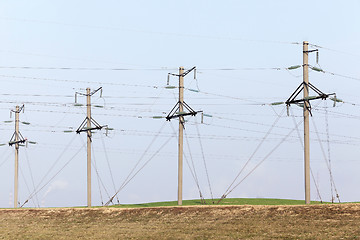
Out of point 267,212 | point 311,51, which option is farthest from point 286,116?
point 267,212

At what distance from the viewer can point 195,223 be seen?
1478 inches

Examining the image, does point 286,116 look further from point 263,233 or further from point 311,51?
point 263,233

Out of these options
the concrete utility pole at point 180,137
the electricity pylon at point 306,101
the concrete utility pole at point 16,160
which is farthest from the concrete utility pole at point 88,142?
the electricity pylon at point 306,101

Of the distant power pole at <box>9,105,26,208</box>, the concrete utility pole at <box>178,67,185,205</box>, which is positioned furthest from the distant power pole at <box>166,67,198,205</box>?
the distant power pole at <box>9,105,26,208</box>

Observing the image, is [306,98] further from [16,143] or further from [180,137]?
[16,143]

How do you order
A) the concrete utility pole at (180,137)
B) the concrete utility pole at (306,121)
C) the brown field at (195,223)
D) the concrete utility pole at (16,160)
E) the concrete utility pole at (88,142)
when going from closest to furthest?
the brown field at (195,223)
the concrete utility pole at (306,121)
the concrete utility pole at (180,137)
the concrete utility pole at (88,142)
the concrete utility pole at (16,160)

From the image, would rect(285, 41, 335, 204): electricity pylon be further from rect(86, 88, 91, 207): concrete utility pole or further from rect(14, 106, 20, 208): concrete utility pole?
rect(14, 106, 20, 208): concrete utility pole

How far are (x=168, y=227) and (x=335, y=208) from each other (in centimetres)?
1099

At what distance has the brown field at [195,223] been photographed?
3166 centimetres

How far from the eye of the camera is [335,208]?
34.9 metres

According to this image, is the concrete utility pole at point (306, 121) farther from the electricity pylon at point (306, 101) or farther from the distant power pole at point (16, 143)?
the distant power pole at point (16, 143)

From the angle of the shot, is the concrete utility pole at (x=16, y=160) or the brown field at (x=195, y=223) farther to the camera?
the concrete utility pole at (x=16, y=160)

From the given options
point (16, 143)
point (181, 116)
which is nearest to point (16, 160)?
point (16, 143)

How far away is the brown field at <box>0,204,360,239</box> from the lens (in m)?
31.7
